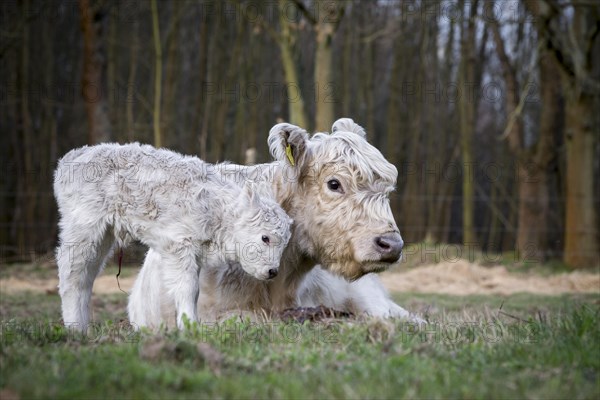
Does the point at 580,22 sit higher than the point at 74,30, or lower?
lower

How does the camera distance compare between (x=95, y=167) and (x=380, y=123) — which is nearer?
(x=95, y=167)

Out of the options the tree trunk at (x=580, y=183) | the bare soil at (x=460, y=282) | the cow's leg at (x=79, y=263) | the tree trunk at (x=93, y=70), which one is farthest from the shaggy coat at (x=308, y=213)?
the tree trunk at (x=580, y=183)

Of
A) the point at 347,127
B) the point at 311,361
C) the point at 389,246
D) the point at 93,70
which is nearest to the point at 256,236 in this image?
the point at 389,246

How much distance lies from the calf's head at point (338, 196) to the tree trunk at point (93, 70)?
11.2m

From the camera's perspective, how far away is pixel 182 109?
30.3m

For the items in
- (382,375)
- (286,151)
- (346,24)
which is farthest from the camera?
(346,24)

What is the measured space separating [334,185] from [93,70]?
466 inches

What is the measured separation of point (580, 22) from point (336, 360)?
1600cm

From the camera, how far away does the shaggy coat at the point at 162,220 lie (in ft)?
15.3

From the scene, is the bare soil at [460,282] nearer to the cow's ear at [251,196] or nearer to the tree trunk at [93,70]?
the tree trunk at [93,70]

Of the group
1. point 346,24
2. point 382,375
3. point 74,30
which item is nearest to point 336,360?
point 382,375

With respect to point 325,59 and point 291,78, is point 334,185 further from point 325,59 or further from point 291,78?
point 291,78

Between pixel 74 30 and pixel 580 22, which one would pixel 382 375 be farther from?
pixel 74 30

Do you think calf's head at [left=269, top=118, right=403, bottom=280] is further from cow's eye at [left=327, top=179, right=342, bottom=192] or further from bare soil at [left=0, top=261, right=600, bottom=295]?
bare soil at [left=0, top=261, right=600, bottom=295]
